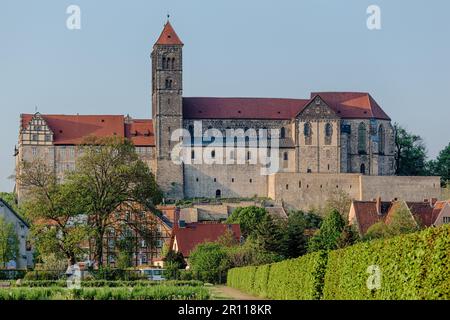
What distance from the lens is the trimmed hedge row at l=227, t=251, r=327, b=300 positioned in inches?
1194

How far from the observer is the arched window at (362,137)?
114781 millimetres

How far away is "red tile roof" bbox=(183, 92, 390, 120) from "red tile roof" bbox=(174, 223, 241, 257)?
37252 millimetres

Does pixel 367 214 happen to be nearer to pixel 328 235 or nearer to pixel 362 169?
pixel 328 235

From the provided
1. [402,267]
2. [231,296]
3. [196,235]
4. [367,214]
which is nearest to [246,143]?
[367,214]

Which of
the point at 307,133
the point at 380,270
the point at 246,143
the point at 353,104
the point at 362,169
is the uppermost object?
the point at 353,104

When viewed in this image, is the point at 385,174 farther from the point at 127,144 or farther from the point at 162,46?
the point at 127,144

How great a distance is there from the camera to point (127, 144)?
5875 cm

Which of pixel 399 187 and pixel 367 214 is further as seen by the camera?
pixel 399 187

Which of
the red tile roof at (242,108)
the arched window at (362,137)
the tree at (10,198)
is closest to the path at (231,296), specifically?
the tree at (10,198)

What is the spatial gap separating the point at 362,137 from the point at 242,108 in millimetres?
12519

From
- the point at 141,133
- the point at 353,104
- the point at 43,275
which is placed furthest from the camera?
the point at 353,104

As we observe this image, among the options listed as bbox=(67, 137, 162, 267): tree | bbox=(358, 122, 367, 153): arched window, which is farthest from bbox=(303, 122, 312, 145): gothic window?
bbox=(67, 137, 162, 267): tree

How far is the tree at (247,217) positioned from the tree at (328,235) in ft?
44.4

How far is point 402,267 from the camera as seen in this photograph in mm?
20797
